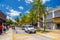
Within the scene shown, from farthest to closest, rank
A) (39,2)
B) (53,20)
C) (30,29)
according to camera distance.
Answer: (53,20)
(39,2)
(30,29)

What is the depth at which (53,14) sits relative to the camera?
2596 inches

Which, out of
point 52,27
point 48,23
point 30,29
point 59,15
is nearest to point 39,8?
point 30,29

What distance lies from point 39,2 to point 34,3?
171 cm

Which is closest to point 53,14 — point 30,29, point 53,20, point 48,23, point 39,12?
point 53,20

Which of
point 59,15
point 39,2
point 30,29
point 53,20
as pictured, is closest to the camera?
point 30,29

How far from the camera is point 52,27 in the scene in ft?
224

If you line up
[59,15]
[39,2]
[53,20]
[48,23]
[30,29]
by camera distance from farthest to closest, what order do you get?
[48,23] → [53,20] → [59,15] → [39,2] → [30,29]

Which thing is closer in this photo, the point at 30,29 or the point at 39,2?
the point at 30,29

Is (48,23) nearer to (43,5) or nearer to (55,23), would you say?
(55,23)

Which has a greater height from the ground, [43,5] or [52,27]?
[43,5]

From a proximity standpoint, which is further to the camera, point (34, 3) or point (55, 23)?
point (55, 23)

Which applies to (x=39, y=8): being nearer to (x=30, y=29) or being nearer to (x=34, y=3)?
(x=34, y=3)

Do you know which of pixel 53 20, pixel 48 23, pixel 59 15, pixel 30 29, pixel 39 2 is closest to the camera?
pixel 30 29

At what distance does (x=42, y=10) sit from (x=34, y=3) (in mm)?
3113
